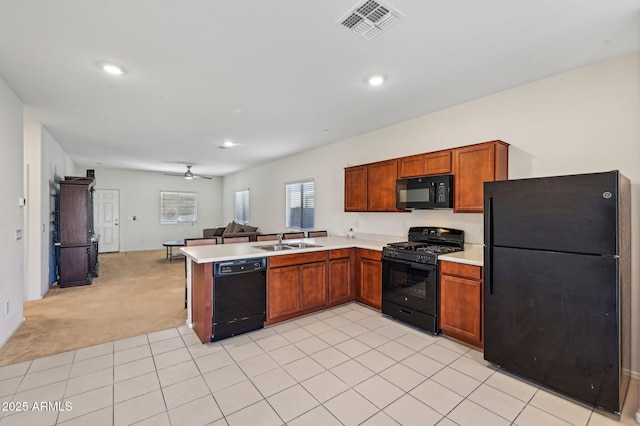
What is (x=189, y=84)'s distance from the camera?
313cm

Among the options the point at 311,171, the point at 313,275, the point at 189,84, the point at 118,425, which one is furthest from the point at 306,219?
the point at 118,425

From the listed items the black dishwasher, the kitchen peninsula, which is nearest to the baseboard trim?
the kitchen peninsula

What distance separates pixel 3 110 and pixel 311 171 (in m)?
4.49

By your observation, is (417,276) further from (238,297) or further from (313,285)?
(238,297)

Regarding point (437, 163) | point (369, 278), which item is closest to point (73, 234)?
point (369, 278)

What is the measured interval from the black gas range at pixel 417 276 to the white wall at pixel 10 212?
4161 millimetres

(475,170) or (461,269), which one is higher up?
(475,170)

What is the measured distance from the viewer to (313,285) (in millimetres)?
3861

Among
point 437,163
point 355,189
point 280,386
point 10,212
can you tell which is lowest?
point 280,386

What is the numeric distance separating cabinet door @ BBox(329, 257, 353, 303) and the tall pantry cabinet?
4.70 metres

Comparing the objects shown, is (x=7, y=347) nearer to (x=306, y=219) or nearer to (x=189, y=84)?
(x=189, y=84)

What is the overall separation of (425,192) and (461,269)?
108cm

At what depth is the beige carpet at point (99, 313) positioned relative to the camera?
306 cm

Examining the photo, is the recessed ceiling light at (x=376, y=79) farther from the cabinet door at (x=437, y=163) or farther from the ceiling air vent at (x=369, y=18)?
the cabinet door at (x=437, y=163)
